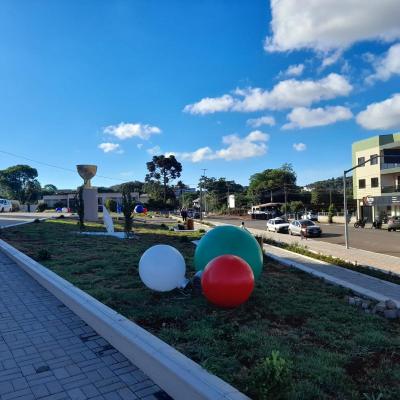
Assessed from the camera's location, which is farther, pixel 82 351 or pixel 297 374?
pixel 82 351

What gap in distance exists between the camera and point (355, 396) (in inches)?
140

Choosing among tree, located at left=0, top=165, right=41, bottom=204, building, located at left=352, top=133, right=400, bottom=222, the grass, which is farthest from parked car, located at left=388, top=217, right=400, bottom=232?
tree, located at left=0, top=165, right=41, bottom=204

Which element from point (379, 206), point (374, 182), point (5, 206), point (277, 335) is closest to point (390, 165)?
point (374, 182)

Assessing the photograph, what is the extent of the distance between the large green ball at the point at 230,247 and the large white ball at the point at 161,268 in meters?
0.89

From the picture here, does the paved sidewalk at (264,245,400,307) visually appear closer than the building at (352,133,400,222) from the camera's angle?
Yes

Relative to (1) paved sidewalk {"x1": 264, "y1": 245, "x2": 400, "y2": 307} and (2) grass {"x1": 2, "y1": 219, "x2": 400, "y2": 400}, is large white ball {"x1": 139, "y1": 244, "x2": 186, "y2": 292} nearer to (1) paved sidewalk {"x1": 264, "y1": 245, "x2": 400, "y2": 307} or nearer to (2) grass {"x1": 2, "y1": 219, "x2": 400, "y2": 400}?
(2) grass {"x1": 2, "y1": 219, "x2": 400, "y2": 400}

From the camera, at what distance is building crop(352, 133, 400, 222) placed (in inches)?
1828

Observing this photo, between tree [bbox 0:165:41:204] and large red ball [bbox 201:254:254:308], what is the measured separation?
9550cm

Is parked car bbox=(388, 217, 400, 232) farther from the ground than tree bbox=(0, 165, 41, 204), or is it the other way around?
tree bbox=(0, 165, 41, 204)

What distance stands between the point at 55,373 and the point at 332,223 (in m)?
54.9

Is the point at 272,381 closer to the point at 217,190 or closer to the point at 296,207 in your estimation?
the point at 296,207

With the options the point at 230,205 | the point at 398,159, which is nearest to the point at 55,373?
the point at 398,159

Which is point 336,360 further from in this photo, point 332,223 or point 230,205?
point 230,205

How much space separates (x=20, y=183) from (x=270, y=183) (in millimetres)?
66546
